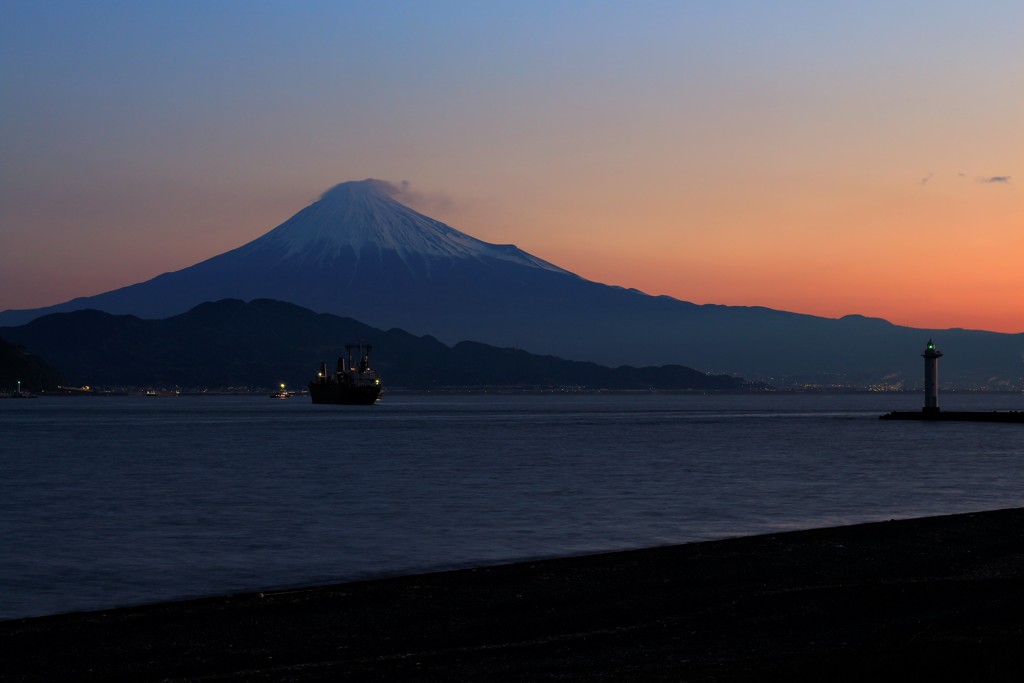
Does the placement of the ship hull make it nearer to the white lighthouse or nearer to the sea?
the white lighthouse

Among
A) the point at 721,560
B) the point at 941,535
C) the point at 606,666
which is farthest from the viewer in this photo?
the point at 941,535

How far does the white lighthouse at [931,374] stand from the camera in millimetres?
94750

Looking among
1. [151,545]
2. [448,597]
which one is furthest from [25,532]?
[448,597]

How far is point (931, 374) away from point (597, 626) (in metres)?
92.5

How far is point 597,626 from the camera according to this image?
13.5m

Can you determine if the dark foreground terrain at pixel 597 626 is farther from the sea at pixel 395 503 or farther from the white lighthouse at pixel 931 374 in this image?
the white lighthouse at pixel 931 374

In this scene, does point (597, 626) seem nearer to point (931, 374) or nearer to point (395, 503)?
point (395, 503)

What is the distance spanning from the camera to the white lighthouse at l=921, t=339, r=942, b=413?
311 feet

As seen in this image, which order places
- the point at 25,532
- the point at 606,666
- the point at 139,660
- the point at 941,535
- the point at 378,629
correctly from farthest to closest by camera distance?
the point at 25,532 → the point at 941,535 → the point at 378,629 → the point at 139,660 → the point at 606,666

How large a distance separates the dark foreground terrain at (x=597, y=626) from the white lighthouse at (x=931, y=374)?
262ft

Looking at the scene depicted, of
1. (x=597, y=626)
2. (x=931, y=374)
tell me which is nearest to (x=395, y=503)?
(x=597, y=626)

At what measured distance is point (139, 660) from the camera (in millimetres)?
12203

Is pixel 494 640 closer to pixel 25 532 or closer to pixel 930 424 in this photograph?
pixel 25 532

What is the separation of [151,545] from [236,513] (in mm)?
7417
